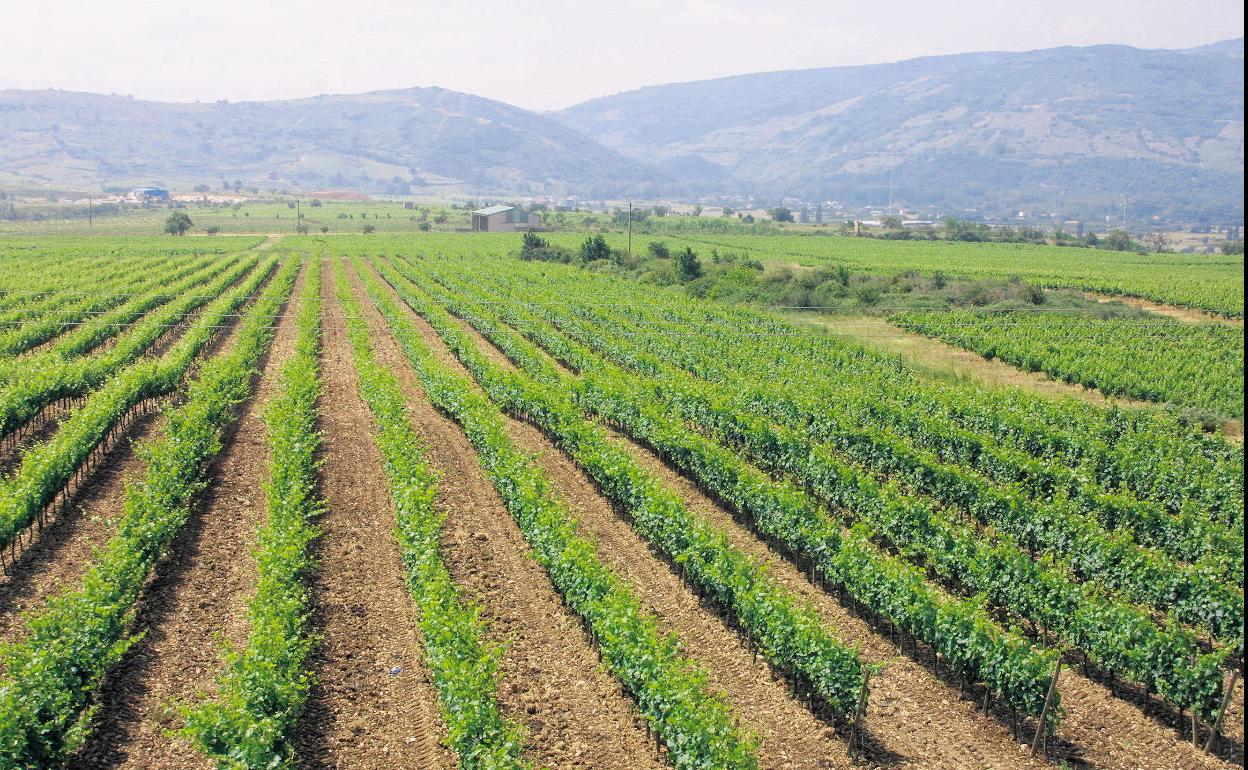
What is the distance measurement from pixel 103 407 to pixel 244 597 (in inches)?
404

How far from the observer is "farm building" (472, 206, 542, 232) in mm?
130875

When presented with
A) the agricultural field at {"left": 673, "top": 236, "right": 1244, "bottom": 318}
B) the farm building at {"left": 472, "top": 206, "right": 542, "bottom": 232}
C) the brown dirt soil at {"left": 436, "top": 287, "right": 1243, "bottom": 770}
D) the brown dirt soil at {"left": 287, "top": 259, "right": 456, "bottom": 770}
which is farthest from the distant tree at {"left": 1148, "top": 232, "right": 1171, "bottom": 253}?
the brown dirt soil at {"left": 287, "top": 259, "right": 456, "bottom": 770}

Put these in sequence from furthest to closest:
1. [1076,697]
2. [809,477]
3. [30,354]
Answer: [30,354]
[809,477]
[1076,697]

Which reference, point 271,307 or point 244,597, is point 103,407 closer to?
point 244,597

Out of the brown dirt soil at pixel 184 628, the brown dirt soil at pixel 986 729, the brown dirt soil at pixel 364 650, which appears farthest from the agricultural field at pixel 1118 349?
the brown dirt soil at pixel 184 628

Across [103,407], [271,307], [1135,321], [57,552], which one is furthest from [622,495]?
[1135,321]

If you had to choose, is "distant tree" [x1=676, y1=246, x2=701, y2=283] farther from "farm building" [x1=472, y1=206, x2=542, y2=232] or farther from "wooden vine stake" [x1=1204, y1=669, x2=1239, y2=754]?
"farm building" [x1=472, y1=206, x2=542, y2=232]

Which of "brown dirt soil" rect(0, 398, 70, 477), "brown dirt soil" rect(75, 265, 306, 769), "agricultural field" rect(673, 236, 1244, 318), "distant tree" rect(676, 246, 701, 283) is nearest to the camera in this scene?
"brown dirt soil" rect(75, 265, 306, 769)

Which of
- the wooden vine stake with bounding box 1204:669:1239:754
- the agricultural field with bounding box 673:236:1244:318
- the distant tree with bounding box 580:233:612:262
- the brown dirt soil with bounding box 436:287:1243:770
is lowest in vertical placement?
the brown dirt soil with bounding box 436:287:1243:770

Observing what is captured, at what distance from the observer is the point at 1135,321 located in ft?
147

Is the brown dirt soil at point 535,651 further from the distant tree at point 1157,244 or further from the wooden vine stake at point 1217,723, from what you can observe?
the distant tree at point 1157,244

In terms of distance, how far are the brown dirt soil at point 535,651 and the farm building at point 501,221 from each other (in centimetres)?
11292

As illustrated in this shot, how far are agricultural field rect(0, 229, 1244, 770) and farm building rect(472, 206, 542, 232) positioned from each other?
9854 cm

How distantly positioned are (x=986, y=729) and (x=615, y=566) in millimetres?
6785
